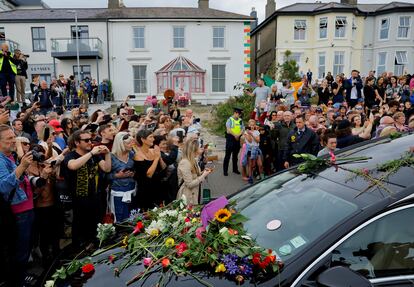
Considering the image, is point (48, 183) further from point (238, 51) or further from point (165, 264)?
point (238, 51)

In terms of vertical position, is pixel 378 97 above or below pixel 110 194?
above

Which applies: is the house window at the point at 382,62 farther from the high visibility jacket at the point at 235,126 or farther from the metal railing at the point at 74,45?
the high visibility jacket at the point at 235,126

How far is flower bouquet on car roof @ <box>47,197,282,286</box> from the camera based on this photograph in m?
2.34

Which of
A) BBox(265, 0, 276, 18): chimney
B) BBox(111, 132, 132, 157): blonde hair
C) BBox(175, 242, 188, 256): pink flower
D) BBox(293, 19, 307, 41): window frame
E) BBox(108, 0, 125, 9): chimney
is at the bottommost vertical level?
BBox(175, 242, 188, 256): pink flower

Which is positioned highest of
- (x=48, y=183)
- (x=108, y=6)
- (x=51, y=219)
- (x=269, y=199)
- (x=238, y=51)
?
(x=108, y=6)

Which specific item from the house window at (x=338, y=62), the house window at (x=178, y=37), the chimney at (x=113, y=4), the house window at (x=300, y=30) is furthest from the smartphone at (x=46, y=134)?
the house window at (x=338, y=62)

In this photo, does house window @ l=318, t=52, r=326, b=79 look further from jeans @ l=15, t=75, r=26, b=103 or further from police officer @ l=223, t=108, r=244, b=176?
jeans @ l=15, t=75, r=26, b=103

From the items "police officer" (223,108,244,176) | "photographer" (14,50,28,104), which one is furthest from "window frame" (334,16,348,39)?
"photographer" (14,50,28,104)

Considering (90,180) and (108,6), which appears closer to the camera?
(90,180)

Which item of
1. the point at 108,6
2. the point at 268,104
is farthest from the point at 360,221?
the point at 108,6

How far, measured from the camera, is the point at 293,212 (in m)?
2.69

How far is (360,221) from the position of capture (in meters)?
2.23

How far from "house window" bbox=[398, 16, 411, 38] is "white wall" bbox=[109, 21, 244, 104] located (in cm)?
1539

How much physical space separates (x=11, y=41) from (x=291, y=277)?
33130 mm
